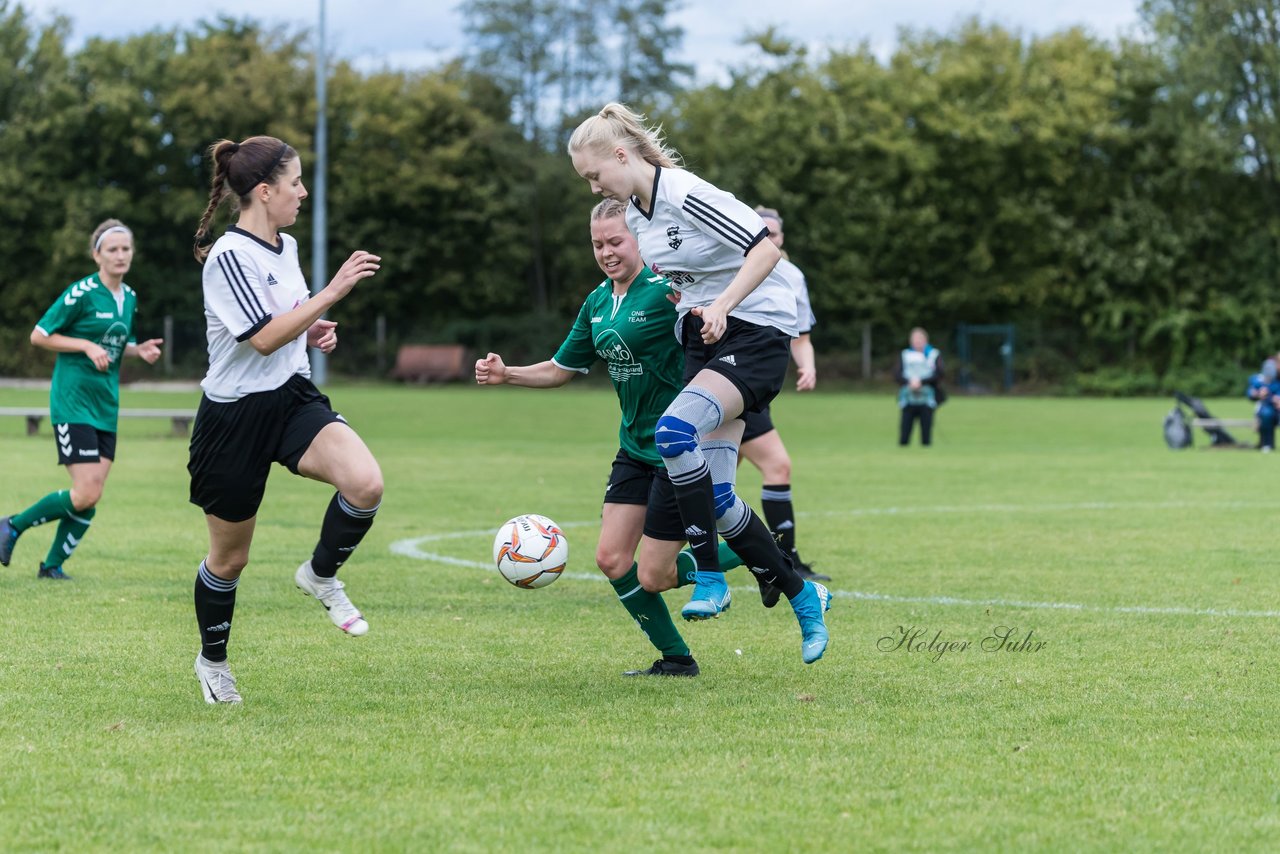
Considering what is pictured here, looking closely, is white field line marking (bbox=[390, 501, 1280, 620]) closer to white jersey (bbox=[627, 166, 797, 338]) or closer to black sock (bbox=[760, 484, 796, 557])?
black sock (bbox=[760, 484, 796, 557])

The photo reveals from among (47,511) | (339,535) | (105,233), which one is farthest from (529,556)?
(105,233)

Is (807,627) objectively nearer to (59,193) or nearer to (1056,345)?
(1056,345)

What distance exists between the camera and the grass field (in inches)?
155

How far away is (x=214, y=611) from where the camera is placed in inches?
217

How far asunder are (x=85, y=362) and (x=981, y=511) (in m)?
7.40

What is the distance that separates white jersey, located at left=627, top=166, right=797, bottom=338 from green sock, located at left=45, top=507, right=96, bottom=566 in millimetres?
4513

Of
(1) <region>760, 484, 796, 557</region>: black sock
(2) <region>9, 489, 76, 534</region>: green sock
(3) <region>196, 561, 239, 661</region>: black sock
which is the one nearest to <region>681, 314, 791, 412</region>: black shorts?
(3) <region>196, 561, 239, 661</region>: black sock

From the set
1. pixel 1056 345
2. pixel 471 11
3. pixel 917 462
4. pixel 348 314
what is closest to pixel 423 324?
pixel 348 314

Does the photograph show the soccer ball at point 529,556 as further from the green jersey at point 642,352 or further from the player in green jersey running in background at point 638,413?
the green jersey at point 642,352

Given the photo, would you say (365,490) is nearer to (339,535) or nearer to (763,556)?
(339,535)

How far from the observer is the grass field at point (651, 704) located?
12.9ft

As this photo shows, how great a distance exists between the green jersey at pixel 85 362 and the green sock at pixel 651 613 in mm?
4212

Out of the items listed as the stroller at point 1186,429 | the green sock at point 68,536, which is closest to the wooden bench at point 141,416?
the green sock at point 68,536

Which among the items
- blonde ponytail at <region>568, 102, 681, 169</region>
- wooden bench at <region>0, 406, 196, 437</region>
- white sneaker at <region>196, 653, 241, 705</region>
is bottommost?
wooden bench at <region>0, 406, 196, 437</region>
